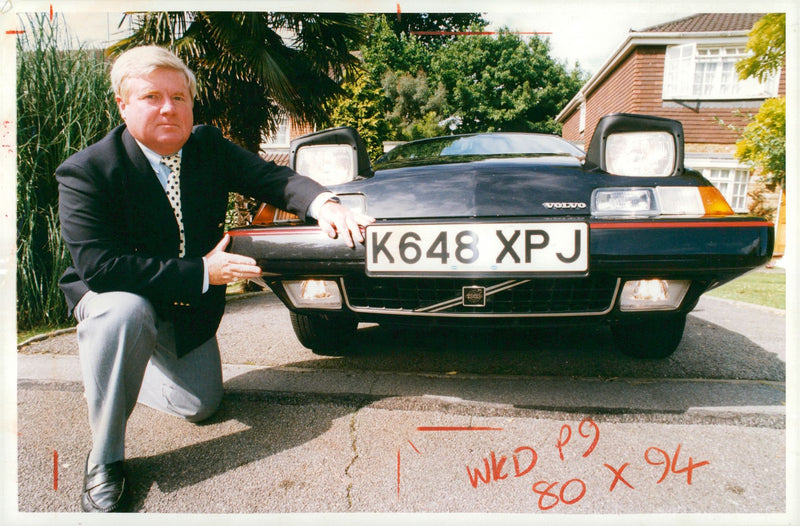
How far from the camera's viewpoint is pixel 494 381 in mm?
1723

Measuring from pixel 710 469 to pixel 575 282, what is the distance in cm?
59

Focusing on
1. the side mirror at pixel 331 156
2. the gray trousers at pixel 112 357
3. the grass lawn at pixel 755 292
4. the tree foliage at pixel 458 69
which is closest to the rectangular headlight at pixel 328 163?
the side mirror at pixel 331 156

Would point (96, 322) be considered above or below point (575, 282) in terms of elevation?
below

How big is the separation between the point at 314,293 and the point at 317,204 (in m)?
0.30

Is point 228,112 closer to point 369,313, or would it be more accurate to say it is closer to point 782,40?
point 369,313

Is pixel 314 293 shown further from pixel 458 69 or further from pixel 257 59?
pixel 257 59

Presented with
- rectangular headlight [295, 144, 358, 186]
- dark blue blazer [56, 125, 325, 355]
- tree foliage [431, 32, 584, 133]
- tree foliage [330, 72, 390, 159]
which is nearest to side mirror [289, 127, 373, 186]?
rectangular headlight [295, 144, 358, 186]

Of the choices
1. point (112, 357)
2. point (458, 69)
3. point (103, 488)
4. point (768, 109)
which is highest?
point (768, 109)

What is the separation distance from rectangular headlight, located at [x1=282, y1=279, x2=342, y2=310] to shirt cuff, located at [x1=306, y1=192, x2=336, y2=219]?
0.70ft

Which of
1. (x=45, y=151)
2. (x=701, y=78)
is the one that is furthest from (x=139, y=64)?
(x=701, y=78)

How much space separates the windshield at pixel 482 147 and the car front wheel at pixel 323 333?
765 mm

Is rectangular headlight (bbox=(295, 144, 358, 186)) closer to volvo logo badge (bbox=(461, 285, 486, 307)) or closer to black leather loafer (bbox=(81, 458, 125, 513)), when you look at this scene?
volvo logo badge (bbox=(461, 285, 486, 307))

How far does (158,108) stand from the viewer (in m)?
1.28

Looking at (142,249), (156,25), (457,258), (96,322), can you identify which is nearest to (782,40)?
(457,258)
